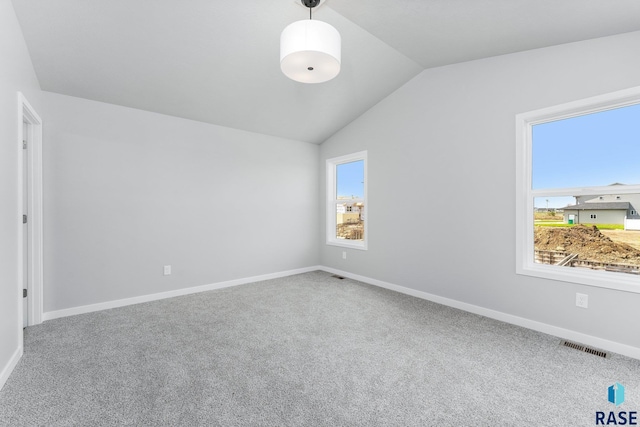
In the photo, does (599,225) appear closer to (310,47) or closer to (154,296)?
(310,47)

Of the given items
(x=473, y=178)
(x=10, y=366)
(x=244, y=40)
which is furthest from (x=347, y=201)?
(x=10, y=366)

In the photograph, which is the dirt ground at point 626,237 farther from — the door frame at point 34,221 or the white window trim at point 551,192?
the door frame at point 34,221

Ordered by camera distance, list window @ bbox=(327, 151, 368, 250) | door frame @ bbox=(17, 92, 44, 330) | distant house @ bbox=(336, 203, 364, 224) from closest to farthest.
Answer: door frame @ bbox=(17, 92, 44, 330) → window @ bbox=(327, 151, 368, 250) → distant house @ bbox=(336, 203, 364, 224)

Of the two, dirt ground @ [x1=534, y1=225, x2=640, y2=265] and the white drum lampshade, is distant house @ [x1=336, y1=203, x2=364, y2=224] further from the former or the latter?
the white drum lampshade

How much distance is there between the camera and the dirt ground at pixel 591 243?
239 centimetres

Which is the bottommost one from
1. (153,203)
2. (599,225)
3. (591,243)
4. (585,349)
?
(585,349)

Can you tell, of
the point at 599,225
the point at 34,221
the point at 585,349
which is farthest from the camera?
the point at 34,221

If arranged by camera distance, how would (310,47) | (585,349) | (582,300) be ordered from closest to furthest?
(310,47) < (585,349) < (582,300)

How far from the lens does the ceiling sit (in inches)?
85.9

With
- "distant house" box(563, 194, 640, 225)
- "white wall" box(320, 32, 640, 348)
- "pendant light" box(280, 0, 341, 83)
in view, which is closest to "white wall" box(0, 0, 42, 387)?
"pendant light" box(280, 0, 341, 83)

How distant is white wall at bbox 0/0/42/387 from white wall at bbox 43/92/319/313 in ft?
2.83

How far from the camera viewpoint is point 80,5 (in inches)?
84.3

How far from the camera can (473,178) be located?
3115 millimetres

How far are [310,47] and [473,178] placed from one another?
2316 mm
